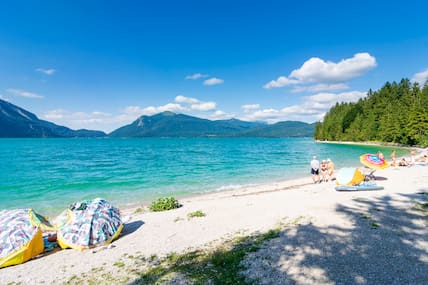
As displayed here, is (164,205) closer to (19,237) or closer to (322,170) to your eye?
(19,237)

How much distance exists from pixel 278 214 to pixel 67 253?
8.02 m

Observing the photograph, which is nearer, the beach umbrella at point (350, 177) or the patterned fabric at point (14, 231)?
the patterned fabric at point (14, 231)

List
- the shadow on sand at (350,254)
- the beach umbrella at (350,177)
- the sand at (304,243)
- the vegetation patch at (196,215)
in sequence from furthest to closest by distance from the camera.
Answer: the beach umbrella at (350,177) < the vegetation patch at (196,215) < the sand at (304,243) < the shadow on sand at (350,254)

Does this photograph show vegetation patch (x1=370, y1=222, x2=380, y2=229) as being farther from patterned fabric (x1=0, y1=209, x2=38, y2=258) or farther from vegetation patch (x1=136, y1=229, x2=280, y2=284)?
patterned fabric (x1=0, y1=209, x2=38, y2=258)

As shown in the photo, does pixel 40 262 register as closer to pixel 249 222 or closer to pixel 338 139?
pixel 249 222

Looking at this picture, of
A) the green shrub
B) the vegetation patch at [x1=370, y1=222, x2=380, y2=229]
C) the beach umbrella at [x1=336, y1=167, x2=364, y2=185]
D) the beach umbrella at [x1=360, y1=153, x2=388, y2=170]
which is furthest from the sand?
the beach umbrella at [x1=360, y1=153, x2=388, y2=170]

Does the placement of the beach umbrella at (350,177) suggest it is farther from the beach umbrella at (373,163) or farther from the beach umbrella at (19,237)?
the beach umbrella at (19,237)

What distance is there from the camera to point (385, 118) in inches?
2768

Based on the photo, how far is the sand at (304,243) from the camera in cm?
488

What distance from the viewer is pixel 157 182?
2309 cm

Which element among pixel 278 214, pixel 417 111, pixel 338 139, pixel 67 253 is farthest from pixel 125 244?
pixel 338 139

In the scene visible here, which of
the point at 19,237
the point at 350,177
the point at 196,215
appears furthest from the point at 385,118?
the point at 19,237

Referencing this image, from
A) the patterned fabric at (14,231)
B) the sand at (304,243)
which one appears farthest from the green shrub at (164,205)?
the patterned fabric at (14,231)

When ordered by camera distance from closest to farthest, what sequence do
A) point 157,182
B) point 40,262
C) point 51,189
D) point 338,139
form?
point 40,262 < point 51,189 < point 157,182 < point 338,139
